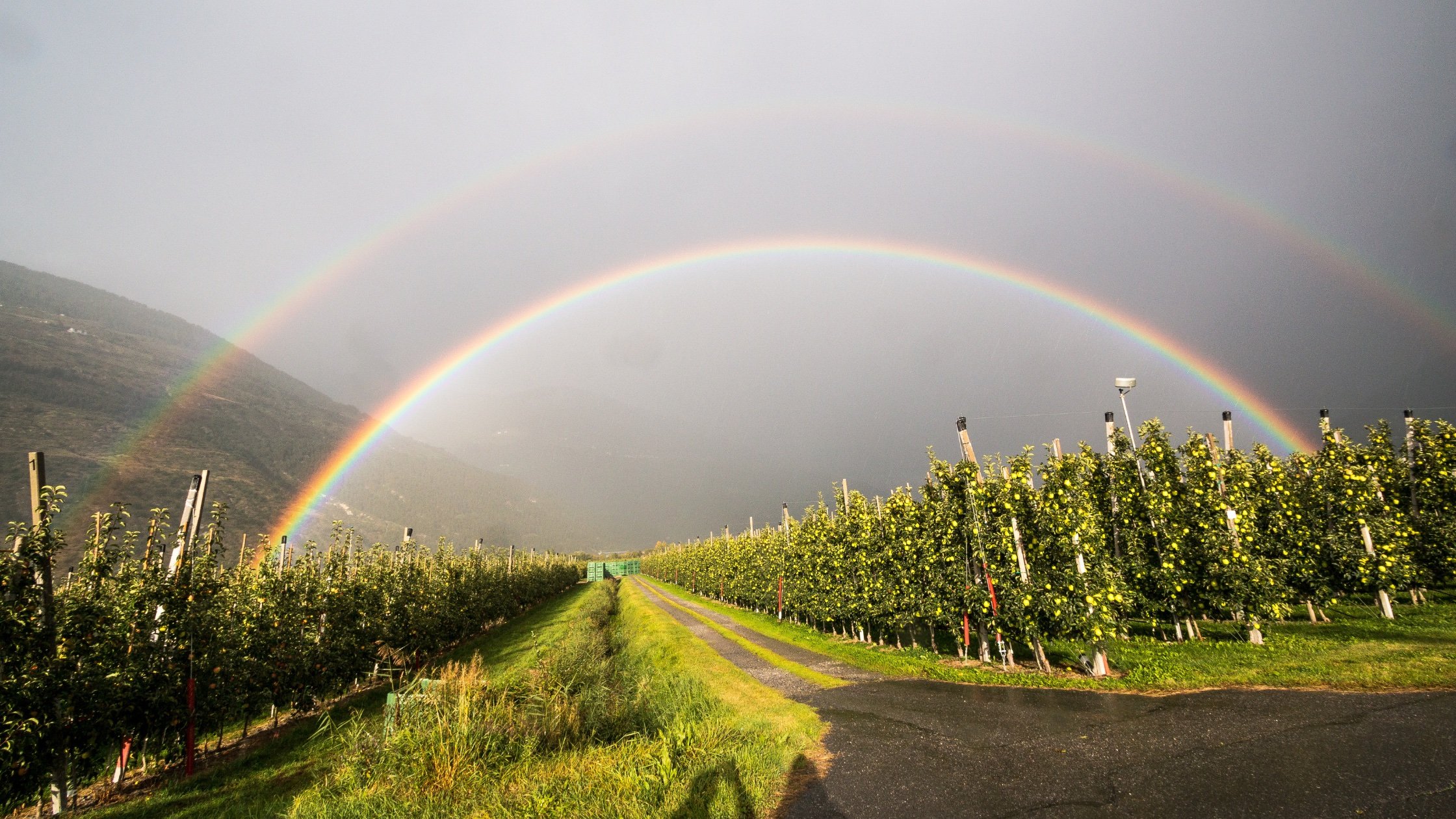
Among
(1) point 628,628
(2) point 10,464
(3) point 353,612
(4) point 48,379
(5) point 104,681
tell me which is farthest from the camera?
(4) point 48,379

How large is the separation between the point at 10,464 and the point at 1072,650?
111 metres

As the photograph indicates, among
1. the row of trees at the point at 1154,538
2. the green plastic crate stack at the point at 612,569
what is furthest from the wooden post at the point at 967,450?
the green plastic crate stack at the point at 612,569

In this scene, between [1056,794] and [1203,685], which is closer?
[1056,794]

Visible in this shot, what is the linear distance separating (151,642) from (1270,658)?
2262 centimetres

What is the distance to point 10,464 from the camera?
67375 millimetres

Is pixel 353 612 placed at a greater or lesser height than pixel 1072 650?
greater

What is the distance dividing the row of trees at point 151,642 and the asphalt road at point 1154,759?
10.4m

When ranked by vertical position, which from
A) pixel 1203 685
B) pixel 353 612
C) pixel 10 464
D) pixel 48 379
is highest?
pixel 48 379

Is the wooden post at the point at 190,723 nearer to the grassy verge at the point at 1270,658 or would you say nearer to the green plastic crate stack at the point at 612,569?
the grassy verge at the point at 1270,658

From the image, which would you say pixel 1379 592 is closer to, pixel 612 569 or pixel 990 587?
pixel 990 587

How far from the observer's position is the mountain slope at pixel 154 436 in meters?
79.8

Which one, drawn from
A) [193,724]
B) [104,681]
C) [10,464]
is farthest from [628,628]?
[10,464]

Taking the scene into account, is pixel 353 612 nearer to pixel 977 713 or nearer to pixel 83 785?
pixel 83 785

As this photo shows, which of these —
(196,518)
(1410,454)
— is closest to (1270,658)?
(1410,454)
